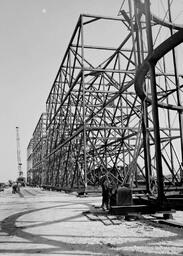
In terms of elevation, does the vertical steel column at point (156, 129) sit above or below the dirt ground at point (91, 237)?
above

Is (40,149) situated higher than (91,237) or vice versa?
(40,149)

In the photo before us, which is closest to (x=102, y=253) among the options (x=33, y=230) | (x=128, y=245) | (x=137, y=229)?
(x=128, y=245)

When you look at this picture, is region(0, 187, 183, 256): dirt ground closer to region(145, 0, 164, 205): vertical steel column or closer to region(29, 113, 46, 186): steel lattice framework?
region(145, 0, 164, 205): vertical steel column

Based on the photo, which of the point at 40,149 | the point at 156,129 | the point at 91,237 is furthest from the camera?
the point at 40,149

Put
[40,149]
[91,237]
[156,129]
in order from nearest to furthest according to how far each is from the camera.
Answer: [91,237], [156,129], [40,149]

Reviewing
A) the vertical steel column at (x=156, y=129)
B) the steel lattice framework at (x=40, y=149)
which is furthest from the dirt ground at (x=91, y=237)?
the steel lattice framework at (x=40, y=149)

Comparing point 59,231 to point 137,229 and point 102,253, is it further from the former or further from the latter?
point 102,253

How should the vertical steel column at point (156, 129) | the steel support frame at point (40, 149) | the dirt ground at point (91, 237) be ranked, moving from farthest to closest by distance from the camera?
1. the steel support frame at point (40, 149)
2. the vertical steel column at point (156, 129)
3. the dirt ground at point (91, 237)

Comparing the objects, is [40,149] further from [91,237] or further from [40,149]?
[91,237]

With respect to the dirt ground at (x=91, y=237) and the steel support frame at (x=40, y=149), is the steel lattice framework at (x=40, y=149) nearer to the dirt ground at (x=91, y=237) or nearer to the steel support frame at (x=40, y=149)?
the steel support frame at (x=40, y=149)

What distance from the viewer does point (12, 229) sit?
7949 mm

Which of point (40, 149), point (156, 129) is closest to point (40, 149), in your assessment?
point (40, 149)

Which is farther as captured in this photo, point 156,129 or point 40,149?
point 40,149

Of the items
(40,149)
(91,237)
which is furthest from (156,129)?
(40,149)
